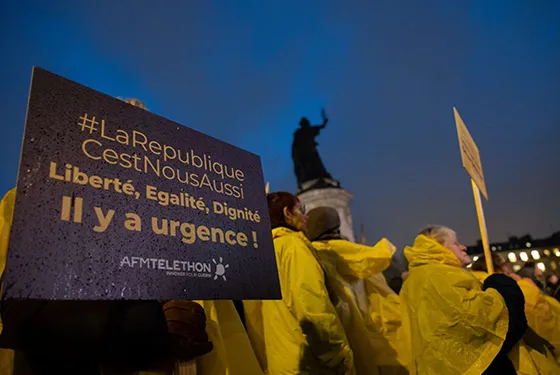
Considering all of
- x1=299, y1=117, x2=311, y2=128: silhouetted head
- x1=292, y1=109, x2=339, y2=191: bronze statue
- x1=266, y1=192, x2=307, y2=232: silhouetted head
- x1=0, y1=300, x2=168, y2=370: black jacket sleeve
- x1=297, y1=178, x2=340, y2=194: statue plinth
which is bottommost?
x1=0, y1=300, x2=168, y2=370: black jacket sleeve

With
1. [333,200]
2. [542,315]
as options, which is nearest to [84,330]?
[542,315]

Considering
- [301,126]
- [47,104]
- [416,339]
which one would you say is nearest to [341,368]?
[416,339]

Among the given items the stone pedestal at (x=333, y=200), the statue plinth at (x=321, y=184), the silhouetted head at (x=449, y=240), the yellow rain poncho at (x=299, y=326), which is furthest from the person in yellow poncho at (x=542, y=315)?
the statue plinth at (x=321, y=184)

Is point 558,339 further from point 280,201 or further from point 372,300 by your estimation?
point 280,201

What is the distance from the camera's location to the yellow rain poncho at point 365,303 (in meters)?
2.75

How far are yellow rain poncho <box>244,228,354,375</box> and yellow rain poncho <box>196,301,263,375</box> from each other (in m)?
0.44

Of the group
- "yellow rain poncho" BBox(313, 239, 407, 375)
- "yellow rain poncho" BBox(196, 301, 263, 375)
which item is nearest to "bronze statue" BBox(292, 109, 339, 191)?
"yellow rain poncho" BBox(313, 239, 407, 375)

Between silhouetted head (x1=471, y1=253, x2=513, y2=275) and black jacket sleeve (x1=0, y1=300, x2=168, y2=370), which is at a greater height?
silhouetted head (x1=471, y1=253, x2=513, y2=275)

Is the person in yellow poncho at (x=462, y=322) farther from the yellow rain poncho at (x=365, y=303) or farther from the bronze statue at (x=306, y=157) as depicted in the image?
the bronze statue at (x=306, y=157)

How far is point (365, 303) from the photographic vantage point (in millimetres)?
3172

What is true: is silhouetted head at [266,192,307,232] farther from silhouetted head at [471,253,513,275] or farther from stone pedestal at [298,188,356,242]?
stone pedestal at [298,188,356,242]

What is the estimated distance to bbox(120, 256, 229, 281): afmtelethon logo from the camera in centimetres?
112

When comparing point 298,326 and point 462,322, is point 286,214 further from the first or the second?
point 462,322

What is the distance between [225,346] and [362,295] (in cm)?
178
